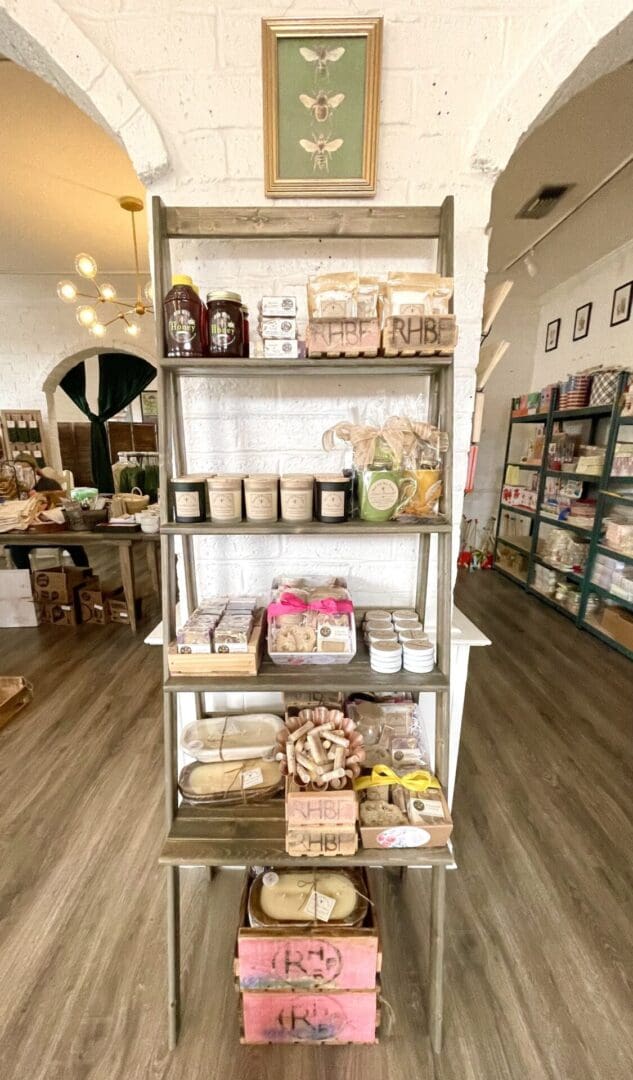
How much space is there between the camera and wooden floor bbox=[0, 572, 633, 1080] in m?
1.10

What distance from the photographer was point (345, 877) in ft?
4.01

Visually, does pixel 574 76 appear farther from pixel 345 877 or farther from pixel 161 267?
pixel 345 877

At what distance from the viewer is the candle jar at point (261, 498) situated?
1065mm

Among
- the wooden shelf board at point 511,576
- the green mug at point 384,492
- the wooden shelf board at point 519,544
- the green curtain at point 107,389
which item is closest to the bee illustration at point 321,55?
the green mug at point 384,492

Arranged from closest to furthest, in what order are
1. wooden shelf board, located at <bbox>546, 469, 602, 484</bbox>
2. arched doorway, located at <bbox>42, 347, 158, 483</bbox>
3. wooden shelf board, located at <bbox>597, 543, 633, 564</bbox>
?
1. wooden shelf board, located at <bbox>597, 543, 633, 564</bbox>
2. wooden shelf board, located at <bbox>546, 469, 602, 484</bbox>
3. arched doorway, located at <bbox>42, 347, 158, 483</bbox>

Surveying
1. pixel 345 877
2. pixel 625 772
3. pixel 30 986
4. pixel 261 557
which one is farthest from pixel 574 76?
pixel 30 986

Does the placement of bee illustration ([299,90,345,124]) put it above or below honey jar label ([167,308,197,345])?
above

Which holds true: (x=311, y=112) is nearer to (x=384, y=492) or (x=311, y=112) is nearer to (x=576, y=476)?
(x=384, y=492)

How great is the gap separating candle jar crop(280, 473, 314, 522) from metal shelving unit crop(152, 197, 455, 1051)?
0.05m

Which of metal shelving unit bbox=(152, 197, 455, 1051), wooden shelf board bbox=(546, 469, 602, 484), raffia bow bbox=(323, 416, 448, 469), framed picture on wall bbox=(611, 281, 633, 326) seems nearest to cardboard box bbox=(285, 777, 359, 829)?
metal shelving unit bbox=(152, 197, 455, 1051)

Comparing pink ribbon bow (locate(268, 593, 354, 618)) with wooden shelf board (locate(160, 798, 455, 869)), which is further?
pink ribbon bow (locate(268, 593, 354, 618))

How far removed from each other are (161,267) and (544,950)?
2147mm

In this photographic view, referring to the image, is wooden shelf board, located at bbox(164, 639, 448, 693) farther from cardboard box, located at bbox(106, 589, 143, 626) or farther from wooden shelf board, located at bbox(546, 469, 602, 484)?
wooden shelf board, located at bbox(546, 469, 602, 484)

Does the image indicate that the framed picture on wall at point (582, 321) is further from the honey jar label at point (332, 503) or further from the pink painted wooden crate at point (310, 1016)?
the pink painted wooden crate at point (310, 1016)
